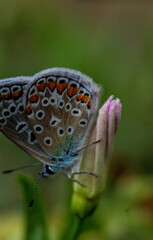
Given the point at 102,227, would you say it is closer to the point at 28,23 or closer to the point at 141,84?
the point at 141,84

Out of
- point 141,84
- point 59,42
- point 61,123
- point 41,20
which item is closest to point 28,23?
point 41,20

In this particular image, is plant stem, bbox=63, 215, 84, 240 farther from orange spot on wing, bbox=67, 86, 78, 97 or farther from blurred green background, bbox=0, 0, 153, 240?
orange spot on wing, bbox=67, 86, 78, 97

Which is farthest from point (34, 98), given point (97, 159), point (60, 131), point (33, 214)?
point (33, 214)

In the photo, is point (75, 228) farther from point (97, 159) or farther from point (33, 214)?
point (97, 159)

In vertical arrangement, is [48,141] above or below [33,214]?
above

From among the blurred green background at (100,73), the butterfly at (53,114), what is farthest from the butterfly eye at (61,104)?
the blurred green background at (100,73)

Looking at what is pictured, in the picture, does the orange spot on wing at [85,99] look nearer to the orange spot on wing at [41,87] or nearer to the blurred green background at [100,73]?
the orange spot on wing at [41,87]
